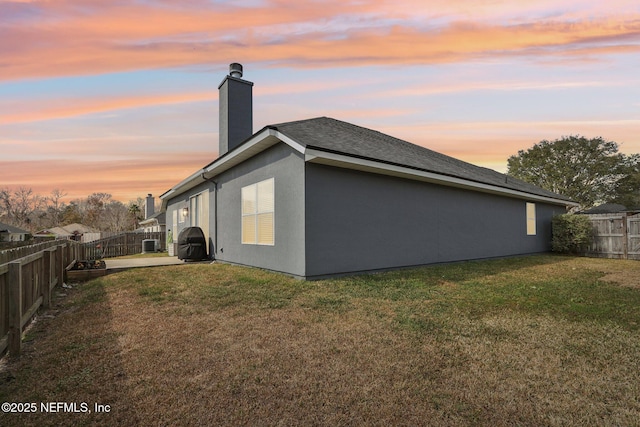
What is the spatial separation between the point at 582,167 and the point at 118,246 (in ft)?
130

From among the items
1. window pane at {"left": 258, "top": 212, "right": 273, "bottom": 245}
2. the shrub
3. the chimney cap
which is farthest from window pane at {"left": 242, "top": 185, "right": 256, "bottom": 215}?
the shrub

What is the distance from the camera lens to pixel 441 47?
8828 mm

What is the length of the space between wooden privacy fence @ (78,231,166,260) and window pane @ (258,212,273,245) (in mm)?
8944

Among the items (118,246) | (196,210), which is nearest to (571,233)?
(196,210)

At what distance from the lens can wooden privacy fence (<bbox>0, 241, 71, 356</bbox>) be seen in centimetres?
342

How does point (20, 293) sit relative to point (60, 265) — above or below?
above

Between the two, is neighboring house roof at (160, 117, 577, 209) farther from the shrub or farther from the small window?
the shrub

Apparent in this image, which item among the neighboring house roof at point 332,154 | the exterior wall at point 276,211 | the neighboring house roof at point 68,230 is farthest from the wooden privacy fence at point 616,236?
the neighboring house roof at point 68,230

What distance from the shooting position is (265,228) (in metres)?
8.65

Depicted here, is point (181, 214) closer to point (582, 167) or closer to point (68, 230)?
point (582, 167)

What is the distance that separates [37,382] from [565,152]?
40.5 metres

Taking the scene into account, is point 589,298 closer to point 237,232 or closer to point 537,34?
point 537,34

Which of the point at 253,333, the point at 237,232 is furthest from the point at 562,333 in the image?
the point at 237,232

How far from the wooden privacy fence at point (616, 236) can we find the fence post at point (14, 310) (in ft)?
59.1
